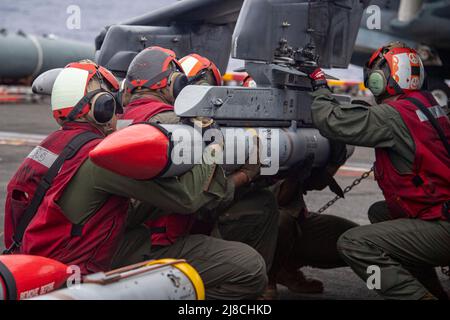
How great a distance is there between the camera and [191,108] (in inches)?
177

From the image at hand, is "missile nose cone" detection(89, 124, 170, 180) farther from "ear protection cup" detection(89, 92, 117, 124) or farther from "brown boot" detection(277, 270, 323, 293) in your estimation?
"brown boot" detection(277, 270, 323, 293)

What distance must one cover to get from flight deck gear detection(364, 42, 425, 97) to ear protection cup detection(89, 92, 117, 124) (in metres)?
1.73

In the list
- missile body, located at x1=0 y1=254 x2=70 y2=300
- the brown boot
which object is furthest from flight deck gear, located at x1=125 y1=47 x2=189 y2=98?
the brown boot

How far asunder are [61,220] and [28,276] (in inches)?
20.5

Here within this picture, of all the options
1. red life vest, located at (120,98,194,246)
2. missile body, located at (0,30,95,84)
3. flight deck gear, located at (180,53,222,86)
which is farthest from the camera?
missile body, located at (0,30,95,84)

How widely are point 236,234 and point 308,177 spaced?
0.76 metres

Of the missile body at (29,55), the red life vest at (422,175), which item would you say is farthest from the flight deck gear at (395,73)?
the missile body at (29,55)

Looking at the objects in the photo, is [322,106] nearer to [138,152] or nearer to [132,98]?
[132,98]

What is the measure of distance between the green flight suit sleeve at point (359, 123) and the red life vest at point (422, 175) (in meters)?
0.10

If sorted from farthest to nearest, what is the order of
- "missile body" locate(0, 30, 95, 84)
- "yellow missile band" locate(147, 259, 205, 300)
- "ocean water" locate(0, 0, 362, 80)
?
"ocean water" locate(0, 0, 362, 80) → "missile body" locate(0, 30, 95, 84) → "yellow missile band" locate(147, 259, 205, 300)

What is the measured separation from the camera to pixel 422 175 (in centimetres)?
449

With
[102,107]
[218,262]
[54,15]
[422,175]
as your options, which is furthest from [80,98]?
[54,15]

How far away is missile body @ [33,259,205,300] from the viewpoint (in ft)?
9.85
